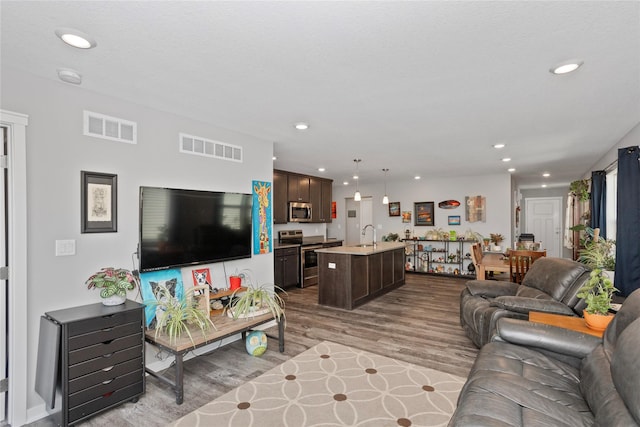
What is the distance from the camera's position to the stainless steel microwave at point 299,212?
7277mm

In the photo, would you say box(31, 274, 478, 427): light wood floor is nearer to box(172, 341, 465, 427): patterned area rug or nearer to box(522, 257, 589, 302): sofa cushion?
box(172, 341, 465, 427): patterned area rug

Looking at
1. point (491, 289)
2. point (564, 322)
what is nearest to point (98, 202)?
point (564, 322)

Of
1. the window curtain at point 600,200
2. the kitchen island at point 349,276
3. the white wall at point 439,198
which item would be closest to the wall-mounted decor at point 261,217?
the kitchen island at point 349,276

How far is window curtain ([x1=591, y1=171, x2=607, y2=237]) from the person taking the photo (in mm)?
5236

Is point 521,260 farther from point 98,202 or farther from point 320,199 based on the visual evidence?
point 98,202

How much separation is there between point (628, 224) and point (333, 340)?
11.3ft

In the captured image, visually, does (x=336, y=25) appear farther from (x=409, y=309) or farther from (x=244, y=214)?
(x=409, y=309)

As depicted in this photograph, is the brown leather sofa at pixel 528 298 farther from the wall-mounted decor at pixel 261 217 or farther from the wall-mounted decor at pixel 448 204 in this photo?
the wall-mounted decor at pixel 448 204

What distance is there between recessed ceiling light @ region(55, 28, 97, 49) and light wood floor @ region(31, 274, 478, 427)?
2551 millimetres

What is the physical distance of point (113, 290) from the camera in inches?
103

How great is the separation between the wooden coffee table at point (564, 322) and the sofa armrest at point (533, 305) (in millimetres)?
170

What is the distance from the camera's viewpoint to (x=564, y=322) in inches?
102

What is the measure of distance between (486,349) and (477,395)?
0.73 meters

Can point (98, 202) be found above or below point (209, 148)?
below
